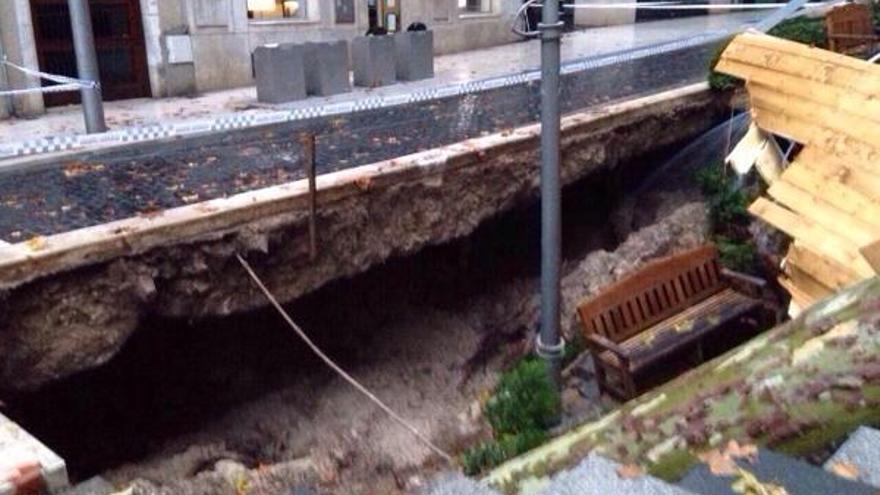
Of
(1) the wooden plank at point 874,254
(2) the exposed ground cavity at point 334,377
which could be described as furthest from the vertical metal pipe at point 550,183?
(1) the wooden plank at point 874,254

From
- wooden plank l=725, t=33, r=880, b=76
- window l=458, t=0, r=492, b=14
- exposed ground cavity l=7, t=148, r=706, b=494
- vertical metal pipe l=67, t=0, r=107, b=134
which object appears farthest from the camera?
window l=458, t=0, r=492, b=14

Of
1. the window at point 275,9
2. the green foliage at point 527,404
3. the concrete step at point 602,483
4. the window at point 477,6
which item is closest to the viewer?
the concrete step at point 602,483

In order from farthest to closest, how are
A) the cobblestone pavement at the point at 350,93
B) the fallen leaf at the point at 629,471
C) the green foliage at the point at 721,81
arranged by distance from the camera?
the cobblestone pavement at the point at 350,93 < the green foliage at the point at 721,81 < the fallen leaf at the point at 629,471

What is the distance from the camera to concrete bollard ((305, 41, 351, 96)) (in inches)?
484

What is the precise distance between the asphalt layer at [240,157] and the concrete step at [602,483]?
457 centimetres

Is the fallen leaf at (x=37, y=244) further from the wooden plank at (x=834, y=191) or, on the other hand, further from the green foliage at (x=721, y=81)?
the green foliage at (x=721, y=81)

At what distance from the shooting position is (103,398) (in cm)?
674

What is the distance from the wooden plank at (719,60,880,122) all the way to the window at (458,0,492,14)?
13174 millimetres

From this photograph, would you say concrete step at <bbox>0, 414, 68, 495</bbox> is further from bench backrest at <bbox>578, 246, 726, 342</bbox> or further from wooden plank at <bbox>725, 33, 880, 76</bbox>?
wooden plank at <bbox>725, 33, 880, 76</bbox>

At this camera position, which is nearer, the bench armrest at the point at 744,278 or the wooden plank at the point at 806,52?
the wooden plank at the point at 806,52

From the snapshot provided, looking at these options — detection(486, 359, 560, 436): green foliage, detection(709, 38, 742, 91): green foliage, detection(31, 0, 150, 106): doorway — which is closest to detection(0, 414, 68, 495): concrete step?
detection(486, 359, 560, 436): green foliage

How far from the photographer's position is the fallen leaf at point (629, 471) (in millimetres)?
2324

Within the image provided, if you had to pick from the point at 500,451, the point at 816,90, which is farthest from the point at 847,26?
the point at 500,451

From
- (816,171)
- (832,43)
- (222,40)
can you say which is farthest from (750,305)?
(222,40)
